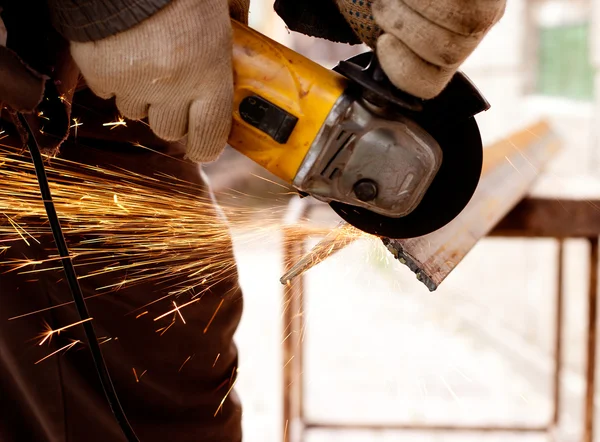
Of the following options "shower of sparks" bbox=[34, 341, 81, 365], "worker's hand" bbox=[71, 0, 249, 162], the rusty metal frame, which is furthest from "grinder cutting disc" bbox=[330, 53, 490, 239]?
the rusty metal frame

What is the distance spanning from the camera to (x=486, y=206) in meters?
1.61

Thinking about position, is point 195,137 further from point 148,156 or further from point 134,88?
point 148,156

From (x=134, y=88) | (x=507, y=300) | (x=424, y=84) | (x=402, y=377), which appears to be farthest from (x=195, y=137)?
(x=507, y=300)

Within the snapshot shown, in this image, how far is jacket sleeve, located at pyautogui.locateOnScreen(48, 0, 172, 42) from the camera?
897 millimetres

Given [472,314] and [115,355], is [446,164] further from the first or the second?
[472,314]

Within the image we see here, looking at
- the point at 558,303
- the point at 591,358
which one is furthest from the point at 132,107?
the point at 558,303

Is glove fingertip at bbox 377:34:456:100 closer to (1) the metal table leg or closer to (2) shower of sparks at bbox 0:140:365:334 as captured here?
(2) shower of sparks at bbox 0:140:365:334

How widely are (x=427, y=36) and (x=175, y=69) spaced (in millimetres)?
344

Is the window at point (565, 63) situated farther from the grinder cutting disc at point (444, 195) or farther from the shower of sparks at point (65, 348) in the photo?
the shower of sparks at point (65, 348)

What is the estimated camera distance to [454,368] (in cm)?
436

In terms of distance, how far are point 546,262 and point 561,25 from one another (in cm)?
213

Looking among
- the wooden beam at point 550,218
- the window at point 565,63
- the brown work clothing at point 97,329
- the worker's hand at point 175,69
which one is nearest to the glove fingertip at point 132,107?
the worker's hand at point 175,69

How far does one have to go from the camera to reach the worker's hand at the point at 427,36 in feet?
2.89

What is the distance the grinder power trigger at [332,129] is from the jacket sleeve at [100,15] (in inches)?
5.8
